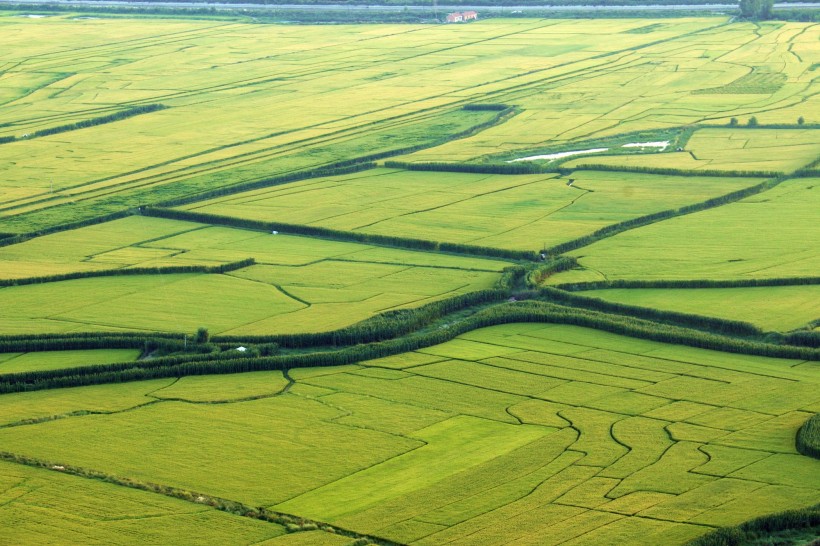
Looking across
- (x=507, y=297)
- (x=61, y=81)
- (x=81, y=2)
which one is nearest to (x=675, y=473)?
(x=507, y=297)

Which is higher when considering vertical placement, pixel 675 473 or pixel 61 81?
pixel 61 81

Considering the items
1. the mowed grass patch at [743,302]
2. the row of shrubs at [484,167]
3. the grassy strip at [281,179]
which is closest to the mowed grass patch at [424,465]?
the mowed grass patch at [743,302]

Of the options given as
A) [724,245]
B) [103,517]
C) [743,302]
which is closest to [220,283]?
[743,302]

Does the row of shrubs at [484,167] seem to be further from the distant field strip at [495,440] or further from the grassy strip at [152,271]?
the distant field strip at [495,440]

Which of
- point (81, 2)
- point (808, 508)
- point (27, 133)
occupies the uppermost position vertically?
point (81, 2)

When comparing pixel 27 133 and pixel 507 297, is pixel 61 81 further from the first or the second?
pixel 507 297

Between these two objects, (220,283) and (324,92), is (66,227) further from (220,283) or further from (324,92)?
(324,92)

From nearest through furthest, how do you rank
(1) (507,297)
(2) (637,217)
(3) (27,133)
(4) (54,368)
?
(4) (54,368), (1) (507,297), (2) (637,217), (3) (27,133)
